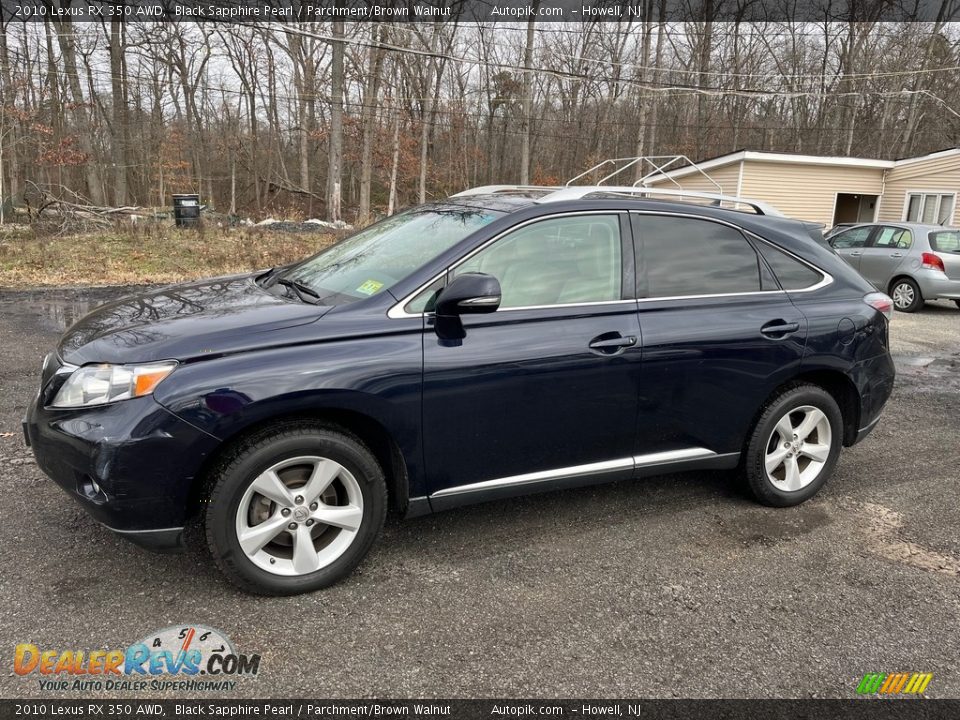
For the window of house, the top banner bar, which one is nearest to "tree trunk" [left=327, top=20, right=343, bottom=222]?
the top banner bar

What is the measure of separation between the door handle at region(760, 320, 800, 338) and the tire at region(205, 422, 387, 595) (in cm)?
221

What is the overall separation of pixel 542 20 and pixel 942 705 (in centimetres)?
3125

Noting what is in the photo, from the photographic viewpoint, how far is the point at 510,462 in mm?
3246

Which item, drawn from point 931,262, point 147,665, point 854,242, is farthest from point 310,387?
point 854,242

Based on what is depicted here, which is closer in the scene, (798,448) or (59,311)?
(798,448)

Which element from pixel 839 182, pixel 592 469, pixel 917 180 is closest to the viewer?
pixel 592 469

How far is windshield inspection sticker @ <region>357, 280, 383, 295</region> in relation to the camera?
10.4ft

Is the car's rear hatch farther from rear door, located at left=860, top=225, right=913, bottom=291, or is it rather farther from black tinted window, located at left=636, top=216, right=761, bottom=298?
black tinted window, located at left=636, top=216, right=761, bottom=298

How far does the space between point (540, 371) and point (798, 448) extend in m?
1.81

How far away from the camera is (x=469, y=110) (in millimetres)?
37250

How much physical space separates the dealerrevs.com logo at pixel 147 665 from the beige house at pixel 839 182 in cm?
2156

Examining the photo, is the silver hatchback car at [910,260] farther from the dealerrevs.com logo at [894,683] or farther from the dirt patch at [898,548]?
the dealerrevs.com logo at [894,683]

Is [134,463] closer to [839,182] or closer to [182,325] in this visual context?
[182,325]

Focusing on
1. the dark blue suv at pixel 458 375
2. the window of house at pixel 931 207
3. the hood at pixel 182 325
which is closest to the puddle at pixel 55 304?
the hood at pixel 182 325
